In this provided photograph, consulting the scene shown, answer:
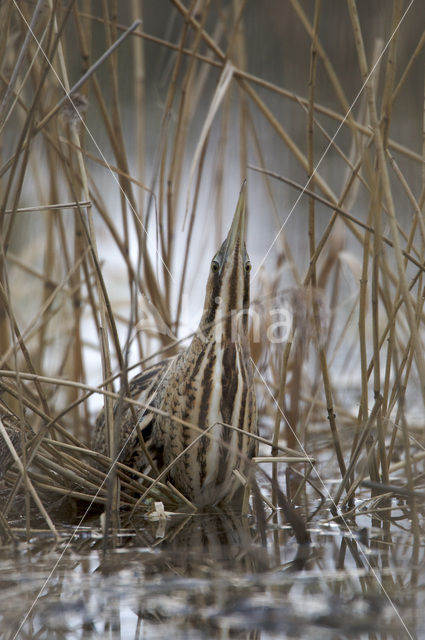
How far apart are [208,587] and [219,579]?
48 millimetres

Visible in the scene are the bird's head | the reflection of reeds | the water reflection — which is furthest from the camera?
the bird's head

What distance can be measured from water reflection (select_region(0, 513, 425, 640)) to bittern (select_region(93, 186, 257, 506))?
0.65 feet

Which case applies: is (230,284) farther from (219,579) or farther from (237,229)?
(219,579)

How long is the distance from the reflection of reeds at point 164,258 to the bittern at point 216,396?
0.21 ft

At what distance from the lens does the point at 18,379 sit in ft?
4.69

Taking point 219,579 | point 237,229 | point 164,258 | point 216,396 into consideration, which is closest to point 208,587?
point 219,579

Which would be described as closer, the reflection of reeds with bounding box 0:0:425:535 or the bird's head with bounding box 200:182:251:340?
the reflection of reeds with bounding box 0:0:425:535

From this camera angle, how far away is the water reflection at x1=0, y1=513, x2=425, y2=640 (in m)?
1.03

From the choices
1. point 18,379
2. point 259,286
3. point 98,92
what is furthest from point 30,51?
point 259,286

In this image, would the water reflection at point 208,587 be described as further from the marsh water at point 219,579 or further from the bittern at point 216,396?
the bittern at point 216,396

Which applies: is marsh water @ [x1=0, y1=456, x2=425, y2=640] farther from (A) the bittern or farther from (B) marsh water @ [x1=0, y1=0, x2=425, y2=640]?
(A) the bittern

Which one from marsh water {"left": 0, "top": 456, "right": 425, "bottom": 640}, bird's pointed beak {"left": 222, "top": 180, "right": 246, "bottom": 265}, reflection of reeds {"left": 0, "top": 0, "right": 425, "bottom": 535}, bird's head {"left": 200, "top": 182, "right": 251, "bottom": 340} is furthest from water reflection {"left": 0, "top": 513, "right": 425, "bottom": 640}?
bird's pointed beak {"left": 222, "top": 180, "right": 246, "bottom": 265}

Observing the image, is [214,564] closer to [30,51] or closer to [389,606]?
[389,606]

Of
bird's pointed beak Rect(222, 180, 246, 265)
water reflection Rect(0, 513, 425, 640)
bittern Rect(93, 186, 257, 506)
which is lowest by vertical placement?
water reflection Rect(0, 513, 425, 640)
